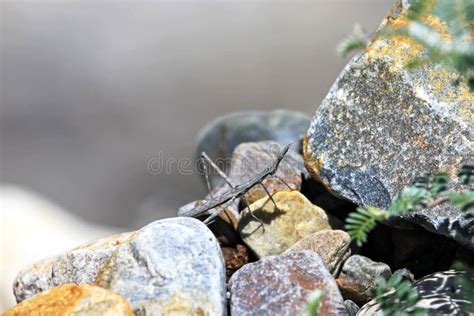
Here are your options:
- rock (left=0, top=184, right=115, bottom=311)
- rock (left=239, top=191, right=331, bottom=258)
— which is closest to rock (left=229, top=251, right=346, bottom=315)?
rock (left=239, top=191, right=331, bottom=258)

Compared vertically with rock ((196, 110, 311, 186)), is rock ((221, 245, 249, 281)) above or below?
below

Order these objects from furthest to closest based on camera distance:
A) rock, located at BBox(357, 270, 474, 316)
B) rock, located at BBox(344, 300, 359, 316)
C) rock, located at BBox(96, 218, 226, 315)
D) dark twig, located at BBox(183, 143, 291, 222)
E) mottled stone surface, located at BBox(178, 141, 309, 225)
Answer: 1. mottled stone surface, located at BBox(178, 141, 309, 225)
2. dark twig, located at BBox(183, 143, 291, 222)
3. rock, located at BBox(344, 300, 359, 316)
4. rock, located at BBox(96, 218, 226, 315)
5. rock, located at BBox(357, 270, 474, 316)

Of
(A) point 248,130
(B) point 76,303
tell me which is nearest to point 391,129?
(B) point 76,303

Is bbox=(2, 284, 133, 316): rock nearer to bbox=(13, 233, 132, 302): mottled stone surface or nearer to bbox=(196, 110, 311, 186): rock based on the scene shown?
bbox=(13, 233, 132, 302): mottled stone surface

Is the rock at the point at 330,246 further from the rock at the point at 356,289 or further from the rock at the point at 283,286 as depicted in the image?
the rock at the point at 283,286

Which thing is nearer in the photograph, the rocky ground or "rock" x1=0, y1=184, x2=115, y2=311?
the rocky ground

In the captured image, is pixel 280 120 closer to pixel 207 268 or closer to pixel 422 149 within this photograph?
pixel 422 149

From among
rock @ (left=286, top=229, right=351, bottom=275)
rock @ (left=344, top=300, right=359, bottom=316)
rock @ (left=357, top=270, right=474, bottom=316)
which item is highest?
rock @ (left=286, top=229, right=351, bottom=275)

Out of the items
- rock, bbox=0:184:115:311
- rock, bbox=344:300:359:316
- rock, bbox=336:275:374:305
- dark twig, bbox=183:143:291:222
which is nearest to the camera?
rock, bbox=344:300:359:316
